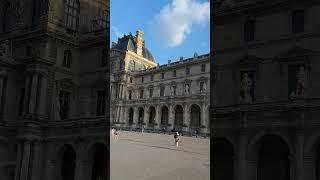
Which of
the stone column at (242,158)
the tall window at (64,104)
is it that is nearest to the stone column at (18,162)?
the tall window at (64,104)

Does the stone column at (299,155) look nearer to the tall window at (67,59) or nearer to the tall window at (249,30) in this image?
the tall window at (249,30)

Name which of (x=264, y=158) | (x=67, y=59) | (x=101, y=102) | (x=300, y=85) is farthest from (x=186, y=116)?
(x=67, y=59)

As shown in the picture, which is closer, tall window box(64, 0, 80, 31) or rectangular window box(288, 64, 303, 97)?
rectangular window box(288, 64, 303, 97)

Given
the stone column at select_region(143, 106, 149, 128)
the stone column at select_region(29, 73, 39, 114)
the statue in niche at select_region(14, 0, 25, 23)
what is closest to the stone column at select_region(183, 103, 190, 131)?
the stone column at select_region(143, 106, 149, 128)

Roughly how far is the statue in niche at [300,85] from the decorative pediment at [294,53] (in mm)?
70

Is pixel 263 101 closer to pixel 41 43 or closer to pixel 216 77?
pixel 216 77

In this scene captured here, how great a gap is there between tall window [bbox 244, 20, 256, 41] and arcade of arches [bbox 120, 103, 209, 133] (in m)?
0.59

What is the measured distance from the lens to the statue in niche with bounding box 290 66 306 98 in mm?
2084

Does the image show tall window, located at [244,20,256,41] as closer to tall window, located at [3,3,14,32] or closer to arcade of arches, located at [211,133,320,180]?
arcade of arches, located at [211,133,320,180]

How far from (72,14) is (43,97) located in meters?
1.17

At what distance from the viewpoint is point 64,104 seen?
4910 mm

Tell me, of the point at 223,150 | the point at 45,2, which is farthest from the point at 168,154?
the point at 45,2

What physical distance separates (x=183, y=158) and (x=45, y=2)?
4.71m

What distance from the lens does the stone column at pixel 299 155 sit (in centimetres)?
199
